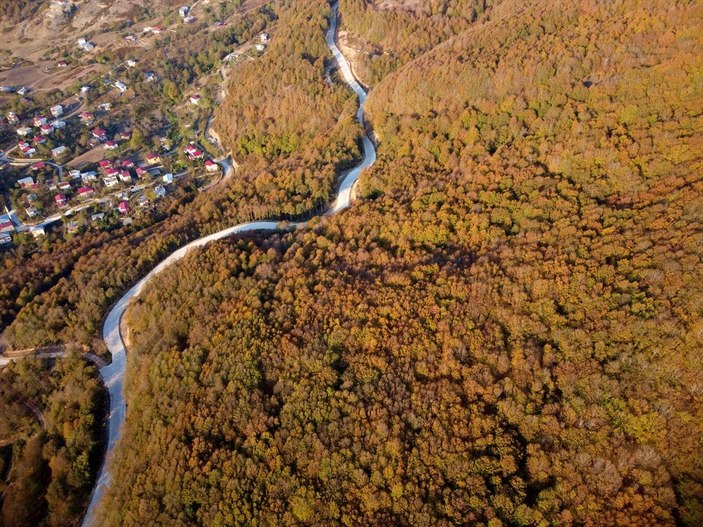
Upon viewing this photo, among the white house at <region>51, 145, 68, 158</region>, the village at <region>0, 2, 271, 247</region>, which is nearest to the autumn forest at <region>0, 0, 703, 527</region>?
the village at <region>0, 2, 271, 247</region>

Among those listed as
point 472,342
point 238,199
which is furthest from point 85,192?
point 472,342

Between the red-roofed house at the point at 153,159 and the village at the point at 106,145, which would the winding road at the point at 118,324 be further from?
the red-roofed house at the point at 153,159

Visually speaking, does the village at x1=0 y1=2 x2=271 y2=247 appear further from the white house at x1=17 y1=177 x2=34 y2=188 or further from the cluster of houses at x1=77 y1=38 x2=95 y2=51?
the cluster of houses at x1=77 y1=38 x2=95 y2=51

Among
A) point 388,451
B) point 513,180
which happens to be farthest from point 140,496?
point 513,180

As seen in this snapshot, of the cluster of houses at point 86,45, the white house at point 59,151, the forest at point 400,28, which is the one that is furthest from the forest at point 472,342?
the cluster of houses at point 86,45

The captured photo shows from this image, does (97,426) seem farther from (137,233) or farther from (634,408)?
(634,408)
